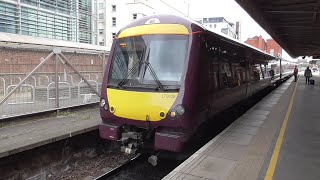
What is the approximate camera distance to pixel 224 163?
17.2 ft

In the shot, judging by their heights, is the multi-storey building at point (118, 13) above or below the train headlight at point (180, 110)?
above

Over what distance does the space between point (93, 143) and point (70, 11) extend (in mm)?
16373

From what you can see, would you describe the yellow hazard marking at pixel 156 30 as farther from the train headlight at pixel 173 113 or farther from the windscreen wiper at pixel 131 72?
the train headlight at pixel 173 113

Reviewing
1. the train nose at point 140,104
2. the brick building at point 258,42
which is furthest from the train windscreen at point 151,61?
the brick building at point 258,42

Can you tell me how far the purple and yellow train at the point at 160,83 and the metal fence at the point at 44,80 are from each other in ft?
8.16

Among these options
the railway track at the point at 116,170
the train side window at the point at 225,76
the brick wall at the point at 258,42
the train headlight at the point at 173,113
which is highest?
the brick wall at the point at 258,42

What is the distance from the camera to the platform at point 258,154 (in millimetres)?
4811

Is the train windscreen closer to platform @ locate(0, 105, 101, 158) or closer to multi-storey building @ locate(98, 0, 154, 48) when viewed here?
platform @ locate(0, 105, 101, 158)

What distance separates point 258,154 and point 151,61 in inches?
103

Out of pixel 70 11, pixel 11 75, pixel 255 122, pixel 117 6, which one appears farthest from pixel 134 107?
pixel 117 6

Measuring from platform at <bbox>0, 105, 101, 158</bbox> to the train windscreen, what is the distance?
1.59 metres

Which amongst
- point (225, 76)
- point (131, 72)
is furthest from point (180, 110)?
point (225, 76)

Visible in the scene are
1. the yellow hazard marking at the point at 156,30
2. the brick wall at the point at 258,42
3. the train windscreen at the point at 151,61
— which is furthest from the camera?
the brick wall at the point at 258,42

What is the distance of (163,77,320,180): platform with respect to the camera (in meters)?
4.81
